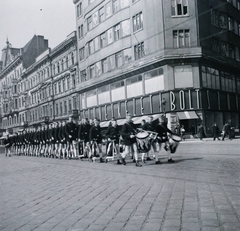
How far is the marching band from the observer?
12.5 meters

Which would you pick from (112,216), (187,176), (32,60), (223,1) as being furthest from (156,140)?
(32,60)

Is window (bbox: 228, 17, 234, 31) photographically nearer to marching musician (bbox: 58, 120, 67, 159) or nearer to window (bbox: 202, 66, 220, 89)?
window (bbox: 202, 66, 220, 89)

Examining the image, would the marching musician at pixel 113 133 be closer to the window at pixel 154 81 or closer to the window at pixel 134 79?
the window at pixel 154 81

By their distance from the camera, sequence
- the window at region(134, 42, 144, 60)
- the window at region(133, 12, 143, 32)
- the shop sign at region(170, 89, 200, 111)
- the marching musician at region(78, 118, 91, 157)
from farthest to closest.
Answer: the window at region(133, 12, 143, 32)
the window at region(134, 42, 144, 60)
the shop sign at region(170, 89, 200, 111)
the marching musician at region(78, 118, 91, 157)

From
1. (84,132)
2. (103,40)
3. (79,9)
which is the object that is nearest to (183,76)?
(103,40)

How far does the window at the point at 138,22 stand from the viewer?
36.2 metres

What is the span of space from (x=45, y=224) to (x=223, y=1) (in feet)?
127

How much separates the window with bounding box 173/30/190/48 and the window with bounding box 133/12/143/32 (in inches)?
160

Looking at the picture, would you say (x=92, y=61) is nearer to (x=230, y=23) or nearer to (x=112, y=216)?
(x=230, y=23)

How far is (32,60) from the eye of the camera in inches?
2191

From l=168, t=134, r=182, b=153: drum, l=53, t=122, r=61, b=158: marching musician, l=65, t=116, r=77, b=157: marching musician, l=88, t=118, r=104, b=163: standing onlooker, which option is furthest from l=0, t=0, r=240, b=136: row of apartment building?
l=168, t=134, r=182, b=153: drum

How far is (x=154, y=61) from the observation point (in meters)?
34.0

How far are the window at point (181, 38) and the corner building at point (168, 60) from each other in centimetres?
10

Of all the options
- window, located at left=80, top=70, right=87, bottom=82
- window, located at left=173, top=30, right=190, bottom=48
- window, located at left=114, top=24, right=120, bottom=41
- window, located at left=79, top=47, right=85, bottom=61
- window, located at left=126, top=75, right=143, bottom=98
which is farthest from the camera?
window, located at left=79, top=47, right=85, bottom=61
